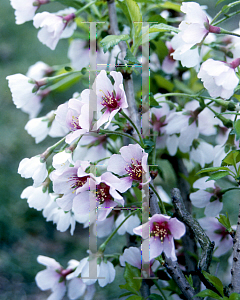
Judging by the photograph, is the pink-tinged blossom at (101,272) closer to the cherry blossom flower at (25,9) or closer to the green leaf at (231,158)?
the green leaf at (231,158)

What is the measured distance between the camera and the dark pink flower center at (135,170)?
12.1 inches

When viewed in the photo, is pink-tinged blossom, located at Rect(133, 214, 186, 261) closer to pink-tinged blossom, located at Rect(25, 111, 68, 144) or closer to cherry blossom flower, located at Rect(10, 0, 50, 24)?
pink-tinged blossom, located at Rect(25, 111, 68, 144)

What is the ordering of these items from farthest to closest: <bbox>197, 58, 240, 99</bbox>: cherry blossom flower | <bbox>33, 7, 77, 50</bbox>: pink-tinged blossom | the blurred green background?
1. the blurred green background
2. <bbox>33, 7, 77, 50</bbox>: pink-tinged blossom
3. <bbox>197, 58, 240, 99</bbox>: cherry blossom flower

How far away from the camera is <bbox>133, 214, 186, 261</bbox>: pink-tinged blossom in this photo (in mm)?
282

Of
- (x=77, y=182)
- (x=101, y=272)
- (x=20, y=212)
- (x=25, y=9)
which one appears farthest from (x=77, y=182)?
(x=20, y=212)

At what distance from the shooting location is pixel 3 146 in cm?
101

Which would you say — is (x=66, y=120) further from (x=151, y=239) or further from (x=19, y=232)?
(x=19, y=232)

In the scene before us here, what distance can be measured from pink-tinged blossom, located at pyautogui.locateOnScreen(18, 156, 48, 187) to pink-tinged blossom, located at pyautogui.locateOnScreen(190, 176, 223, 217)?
189 millimetres

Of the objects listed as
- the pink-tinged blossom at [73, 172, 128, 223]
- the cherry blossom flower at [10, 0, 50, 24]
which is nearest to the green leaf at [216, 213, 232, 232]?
the pink-tinged blossom at [73, 172, 128, 223]

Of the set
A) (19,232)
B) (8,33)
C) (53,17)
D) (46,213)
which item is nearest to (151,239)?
(46,213)

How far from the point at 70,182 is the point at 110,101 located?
9 centimetres

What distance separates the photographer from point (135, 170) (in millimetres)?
308

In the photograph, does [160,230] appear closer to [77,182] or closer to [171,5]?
[77,182]

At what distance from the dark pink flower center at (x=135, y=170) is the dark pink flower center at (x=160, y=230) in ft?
0.16
